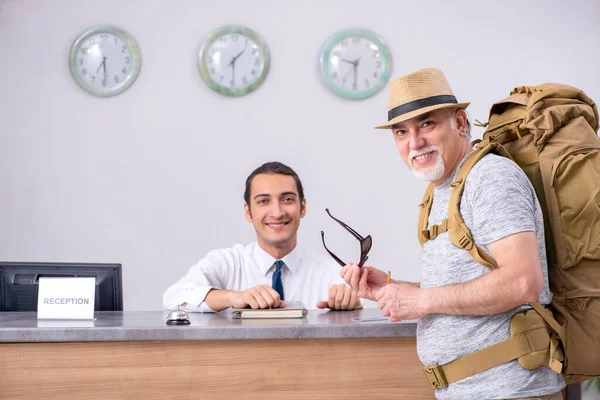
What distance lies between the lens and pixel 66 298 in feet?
7.36

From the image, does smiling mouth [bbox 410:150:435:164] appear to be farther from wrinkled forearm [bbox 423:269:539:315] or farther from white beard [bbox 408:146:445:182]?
wrinkled forearm [bbox 423:269:539:315]

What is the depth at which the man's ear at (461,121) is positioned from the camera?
1.75 m

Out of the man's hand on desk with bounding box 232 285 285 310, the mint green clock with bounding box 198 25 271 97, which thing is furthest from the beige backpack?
the mint green clock with bounding box 198 25 271 97

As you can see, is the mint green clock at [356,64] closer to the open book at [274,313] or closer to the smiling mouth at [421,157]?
the open book at [274,313]

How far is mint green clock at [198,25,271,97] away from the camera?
4.50 meters

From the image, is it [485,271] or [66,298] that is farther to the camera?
[66,298]

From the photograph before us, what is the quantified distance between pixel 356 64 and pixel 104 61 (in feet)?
5.13

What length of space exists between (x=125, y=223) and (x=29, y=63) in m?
1.15

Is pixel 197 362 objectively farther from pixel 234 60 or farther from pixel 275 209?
pixel 234 60

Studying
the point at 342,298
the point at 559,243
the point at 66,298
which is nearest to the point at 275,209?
the point at 342,298

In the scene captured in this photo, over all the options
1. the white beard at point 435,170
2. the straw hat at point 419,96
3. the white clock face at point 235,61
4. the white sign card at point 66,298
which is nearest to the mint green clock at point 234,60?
the white clock face at point 235,61

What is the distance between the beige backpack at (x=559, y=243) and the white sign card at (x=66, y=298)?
1.11 metres

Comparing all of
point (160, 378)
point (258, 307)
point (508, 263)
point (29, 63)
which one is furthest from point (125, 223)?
point (508, 263)

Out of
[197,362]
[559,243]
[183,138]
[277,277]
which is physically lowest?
[197,362]
